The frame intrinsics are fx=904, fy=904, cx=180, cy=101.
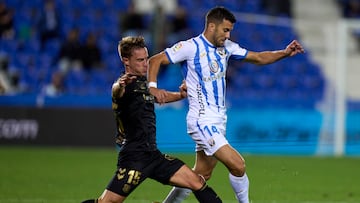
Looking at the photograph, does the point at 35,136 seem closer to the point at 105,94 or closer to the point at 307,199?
the point at 105,94

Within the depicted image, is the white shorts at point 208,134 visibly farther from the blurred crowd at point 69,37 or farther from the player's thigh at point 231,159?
the blurred crowd at point 69,37

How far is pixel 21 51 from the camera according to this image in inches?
933

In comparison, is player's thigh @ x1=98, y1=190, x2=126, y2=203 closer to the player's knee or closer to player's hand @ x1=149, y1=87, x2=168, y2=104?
player's hand @ x1=149, y1=87, x2=168, y2=104

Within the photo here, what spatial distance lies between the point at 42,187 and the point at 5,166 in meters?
3.32

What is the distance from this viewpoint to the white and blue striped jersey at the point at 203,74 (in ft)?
30.8

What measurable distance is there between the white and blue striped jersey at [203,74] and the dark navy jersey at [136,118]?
123 centimetres

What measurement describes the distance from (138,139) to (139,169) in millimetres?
278

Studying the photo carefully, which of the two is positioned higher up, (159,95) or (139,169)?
(159,95)

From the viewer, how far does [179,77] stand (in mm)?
22266

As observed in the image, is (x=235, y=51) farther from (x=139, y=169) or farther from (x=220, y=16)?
(x=139, y=169)

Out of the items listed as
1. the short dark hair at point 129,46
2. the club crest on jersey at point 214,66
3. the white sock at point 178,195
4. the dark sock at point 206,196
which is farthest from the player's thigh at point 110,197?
the club crest on jersey at point 214,66

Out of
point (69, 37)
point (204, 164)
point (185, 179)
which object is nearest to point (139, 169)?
point (185, 179)

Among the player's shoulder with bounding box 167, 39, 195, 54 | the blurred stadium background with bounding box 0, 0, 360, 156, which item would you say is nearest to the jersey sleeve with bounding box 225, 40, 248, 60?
the player's shoulder with bounding box 167, 39, 195, 54

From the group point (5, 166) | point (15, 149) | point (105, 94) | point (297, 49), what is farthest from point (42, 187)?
point (105, 94)
